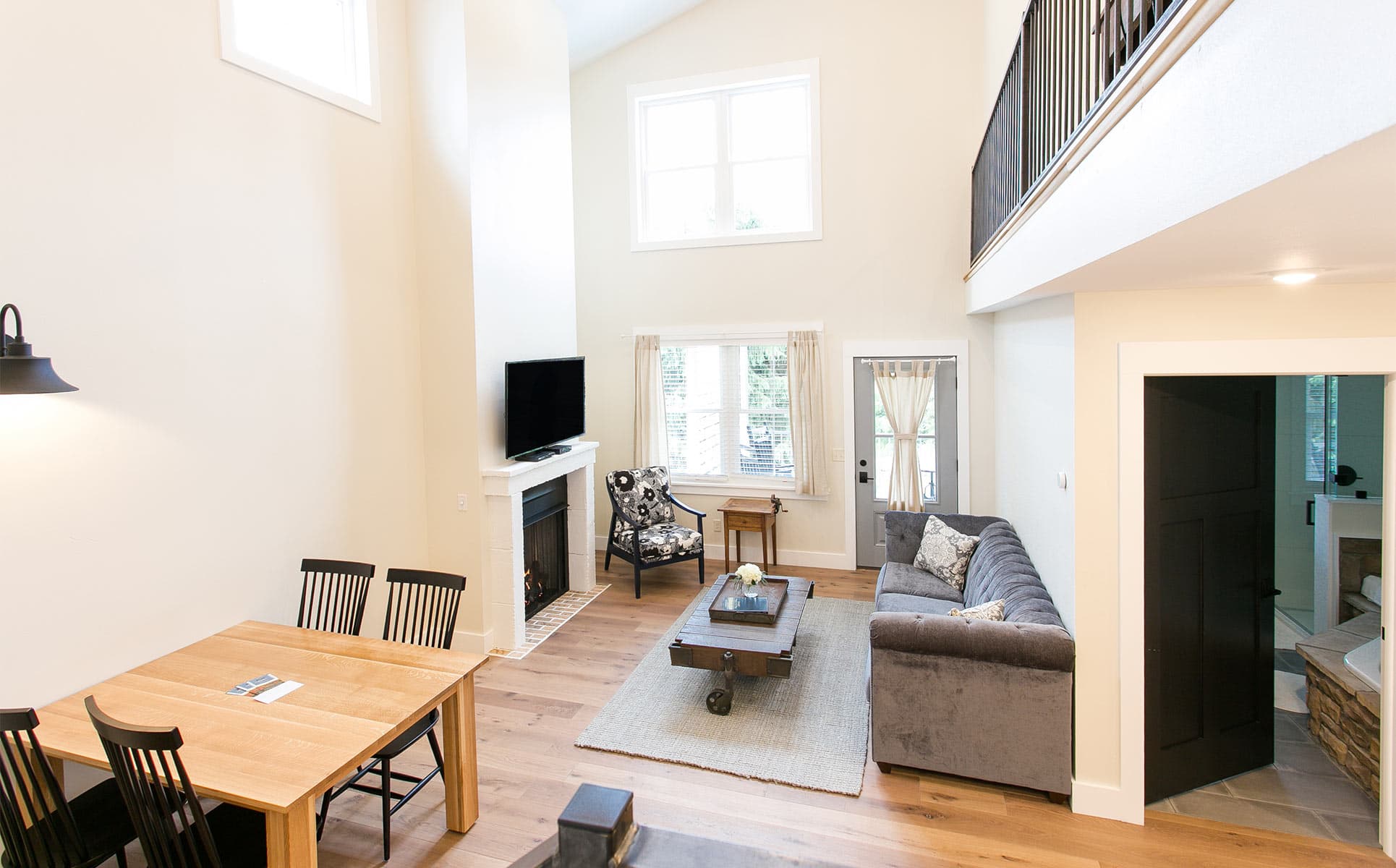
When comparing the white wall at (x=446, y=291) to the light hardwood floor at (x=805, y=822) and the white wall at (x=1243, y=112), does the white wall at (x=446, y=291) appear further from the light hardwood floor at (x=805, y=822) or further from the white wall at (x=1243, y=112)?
the white wall at (x=1243, y=112)

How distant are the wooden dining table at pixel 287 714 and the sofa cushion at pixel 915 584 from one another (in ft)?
10.1

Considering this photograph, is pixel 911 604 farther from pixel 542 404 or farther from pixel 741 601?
pixel 542 404

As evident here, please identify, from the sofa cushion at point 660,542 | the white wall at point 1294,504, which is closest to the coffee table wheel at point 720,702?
the sofa cushion at point 660,542

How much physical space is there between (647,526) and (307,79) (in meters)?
4.32

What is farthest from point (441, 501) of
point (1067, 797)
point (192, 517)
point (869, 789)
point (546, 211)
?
point (1067, 797)

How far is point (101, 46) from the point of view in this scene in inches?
121

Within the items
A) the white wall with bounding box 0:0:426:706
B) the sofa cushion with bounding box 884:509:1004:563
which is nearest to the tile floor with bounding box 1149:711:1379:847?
the sofa cushion with bounding box 884:509:1004:563

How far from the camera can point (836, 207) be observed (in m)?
6.79

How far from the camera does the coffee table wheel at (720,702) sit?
4.29m

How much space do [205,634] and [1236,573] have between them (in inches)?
194

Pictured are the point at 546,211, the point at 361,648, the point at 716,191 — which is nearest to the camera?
the point at 361,648

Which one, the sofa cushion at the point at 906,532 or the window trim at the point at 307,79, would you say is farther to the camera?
the sofa cushion at the point at 906,532

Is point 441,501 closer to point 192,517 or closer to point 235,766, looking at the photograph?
point 192,517

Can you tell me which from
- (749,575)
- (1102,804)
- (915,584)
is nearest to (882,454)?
(915,584)
